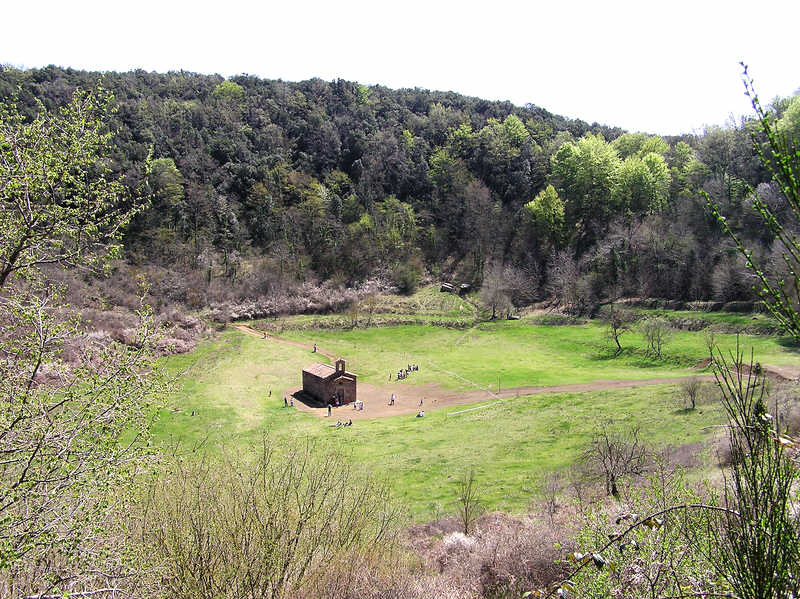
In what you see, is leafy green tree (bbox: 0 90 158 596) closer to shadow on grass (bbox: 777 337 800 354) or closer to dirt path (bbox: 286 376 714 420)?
dirt path (bbox: 286 376 714 420)

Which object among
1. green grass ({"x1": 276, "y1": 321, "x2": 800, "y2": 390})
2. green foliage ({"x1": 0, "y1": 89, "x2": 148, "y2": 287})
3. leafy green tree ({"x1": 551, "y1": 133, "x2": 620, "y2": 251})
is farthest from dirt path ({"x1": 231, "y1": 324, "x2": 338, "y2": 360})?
green foliage ({"x1": 0, "y1": 89, "x2": 148, "y2": 287})

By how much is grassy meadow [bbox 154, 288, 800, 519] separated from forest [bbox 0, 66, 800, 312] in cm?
1240

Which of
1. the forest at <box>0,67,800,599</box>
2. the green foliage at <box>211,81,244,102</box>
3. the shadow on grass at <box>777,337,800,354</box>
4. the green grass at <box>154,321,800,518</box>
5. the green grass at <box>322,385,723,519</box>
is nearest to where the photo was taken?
the forest at <box>0,67,800,599</box>

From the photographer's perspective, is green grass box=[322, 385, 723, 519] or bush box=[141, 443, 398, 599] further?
green grass box=[322, 385, 723, 519]

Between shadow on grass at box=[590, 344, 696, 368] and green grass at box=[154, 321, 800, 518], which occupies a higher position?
shadow on grass at box=[590, 344, 696, 368]

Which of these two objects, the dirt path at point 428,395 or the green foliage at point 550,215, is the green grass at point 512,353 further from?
the green foliage at point 550,215

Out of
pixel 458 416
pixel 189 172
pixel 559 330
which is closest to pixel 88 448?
pixel 458 416

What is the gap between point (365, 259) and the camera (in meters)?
76.8

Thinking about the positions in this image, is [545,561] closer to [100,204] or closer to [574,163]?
[100,204]

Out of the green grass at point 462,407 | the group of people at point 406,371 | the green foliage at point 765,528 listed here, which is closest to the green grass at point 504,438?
the green grass at point 462,407

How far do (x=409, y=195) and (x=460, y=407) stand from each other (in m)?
60.9

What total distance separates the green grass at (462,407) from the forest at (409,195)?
12.4 meters

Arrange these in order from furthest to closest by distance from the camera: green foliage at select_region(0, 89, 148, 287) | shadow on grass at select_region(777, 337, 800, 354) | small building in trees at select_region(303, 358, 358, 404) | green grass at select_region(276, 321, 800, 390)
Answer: green grass at select_region(276, 321, 800, 390) < small building in trees at select_region(303, 358, 358, 404) < shadow on grass at select_region(777, 337, 800, 354) < green foliage at select_region(0, 89, 148, 287)

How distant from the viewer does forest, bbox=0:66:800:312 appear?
60125 mm
